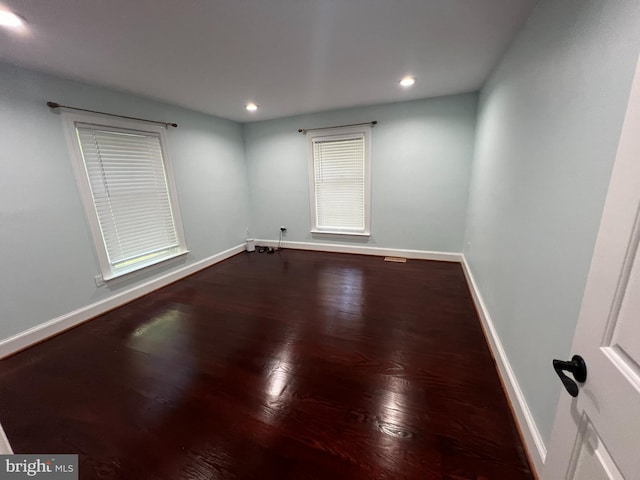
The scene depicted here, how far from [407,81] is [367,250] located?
97.0 inches

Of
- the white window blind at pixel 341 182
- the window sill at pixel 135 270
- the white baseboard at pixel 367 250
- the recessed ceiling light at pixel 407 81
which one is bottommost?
the white baseboard at pixel 367 250

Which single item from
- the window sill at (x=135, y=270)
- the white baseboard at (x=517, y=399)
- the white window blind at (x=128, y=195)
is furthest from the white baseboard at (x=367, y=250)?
the white window blind at (x=128, y=195)

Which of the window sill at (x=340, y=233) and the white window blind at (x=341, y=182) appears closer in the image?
the white window blind at (x=341, y=182)

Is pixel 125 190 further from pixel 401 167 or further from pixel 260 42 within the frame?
pixel 401 167

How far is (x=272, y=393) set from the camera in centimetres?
160

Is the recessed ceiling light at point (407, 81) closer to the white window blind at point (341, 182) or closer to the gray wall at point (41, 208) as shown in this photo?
the white window blind at point (341, 182)

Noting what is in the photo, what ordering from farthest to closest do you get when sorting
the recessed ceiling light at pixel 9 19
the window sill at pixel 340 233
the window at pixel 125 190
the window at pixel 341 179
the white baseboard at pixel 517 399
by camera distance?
the window sill at pixel 340 233 < the window at pixel 341 179 < the window at pixel 125 190 < the recessed ceiling light at pixel 9 19 < the white baseboard at pixel 517 399

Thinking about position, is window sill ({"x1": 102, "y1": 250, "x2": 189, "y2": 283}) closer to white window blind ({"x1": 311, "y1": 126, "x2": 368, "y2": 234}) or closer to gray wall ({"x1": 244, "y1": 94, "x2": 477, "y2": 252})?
gray wall ({"x1": 244, "y1": 94, "x2": 477, "y2": 252})

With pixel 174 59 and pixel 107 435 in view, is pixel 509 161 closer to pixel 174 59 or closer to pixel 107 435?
pixel 174 59

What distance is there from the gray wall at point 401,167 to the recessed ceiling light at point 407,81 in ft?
2.46

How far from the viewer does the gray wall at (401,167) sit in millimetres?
3422

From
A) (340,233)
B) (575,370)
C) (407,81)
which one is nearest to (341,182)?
(340,233)

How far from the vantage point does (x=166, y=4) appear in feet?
4.59

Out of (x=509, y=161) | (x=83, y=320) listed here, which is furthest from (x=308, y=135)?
(x=83, y=320)
